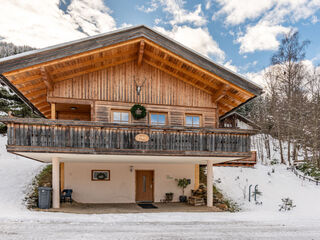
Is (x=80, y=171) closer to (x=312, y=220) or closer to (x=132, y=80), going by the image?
(x=132, y=80)

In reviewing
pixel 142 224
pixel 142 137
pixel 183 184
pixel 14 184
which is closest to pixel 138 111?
pixel 142 137

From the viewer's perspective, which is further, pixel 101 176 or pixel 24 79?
pixel 101 176

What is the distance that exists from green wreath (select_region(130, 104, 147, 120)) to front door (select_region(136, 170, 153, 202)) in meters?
4.11

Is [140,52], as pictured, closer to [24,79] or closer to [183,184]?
[24,79]

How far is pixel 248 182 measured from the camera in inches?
749

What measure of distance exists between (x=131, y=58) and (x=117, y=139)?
469 centimetres

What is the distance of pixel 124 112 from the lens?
531 inches

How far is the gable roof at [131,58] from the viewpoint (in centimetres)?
1073

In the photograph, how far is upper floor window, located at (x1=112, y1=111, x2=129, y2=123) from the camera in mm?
13344

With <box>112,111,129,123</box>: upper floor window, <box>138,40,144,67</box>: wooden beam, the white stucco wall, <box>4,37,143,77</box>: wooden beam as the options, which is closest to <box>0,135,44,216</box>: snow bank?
the white stucco wall

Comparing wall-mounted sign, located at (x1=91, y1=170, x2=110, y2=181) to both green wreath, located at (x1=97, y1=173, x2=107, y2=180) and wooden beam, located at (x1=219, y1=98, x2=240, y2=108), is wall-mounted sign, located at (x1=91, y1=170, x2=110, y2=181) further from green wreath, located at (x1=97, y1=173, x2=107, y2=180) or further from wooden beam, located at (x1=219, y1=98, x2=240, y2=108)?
wooden beam, located at (x1=219, y1=98, x2=240, y2=108)

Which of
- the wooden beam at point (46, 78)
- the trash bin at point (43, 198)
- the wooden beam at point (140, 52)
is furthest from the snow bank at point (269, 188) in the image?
the wooden beam at point (46, 78)

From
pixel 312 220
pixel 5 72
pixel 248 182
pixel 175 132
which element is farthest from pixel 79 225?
pixel 248 182

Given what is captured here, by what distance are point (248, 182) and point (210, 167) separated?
6.76 metres
